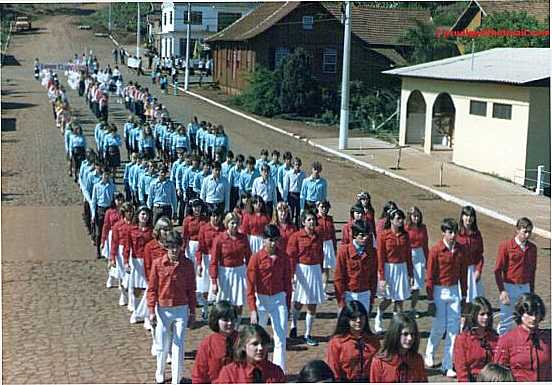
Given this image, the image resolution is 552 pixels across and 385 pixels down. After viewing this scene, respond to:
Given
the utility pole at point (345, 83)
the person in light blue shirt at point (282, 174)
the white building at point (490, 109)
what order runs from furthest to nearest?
the utility pole at point (345, 83) → the white building at point (490, 109) → the person in light blue shirt at point (282, 174)

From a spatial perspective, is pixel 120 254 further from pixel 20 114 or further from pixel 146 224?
pixel 20 114

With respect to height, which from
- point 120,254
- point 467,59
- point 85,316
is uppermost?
point 467,59

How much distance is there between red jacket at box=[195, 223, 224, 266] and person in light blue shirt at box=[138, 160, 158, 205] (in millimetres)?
4279

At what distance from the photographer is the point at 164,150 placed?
22766 mm

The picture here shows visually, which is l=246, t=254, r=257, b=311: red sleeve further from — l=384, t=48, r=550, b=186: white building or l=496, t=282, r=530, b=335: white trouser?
l=384, t=48, r=550, b=186: white building

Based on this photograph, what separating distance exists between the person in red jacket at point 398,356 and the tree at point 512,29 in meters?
31.2

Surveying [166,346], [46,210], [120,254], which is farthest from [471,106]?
[166,346]

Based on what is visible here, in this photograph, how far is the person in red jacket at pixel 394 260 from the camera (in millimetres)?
10383

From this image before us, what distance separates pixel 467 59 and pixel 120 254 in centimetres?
2121

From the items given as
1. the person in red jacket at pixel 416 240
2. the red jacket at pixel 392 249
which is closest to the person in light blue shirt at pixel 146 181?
the person in red jacket at pixel 416 240

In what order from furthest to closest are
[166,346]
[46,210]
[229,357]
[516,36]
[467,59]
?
1. [516,36]
2. [467,59]
3. [46,210]
4. [166,346]
5. [229,357]

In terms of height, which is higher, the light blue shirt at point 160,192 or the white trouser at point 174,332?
the light blue shirt at point 160,192

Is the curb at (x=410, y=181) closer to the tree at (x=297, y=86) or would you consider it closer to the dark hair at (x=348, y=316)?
the tree at (x=297, y=86)

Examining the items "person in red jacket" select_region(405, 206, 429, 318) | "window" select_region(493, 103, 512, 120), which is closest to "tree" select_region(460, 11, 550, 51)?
"window" select_region(493, 103, 512, 120)
